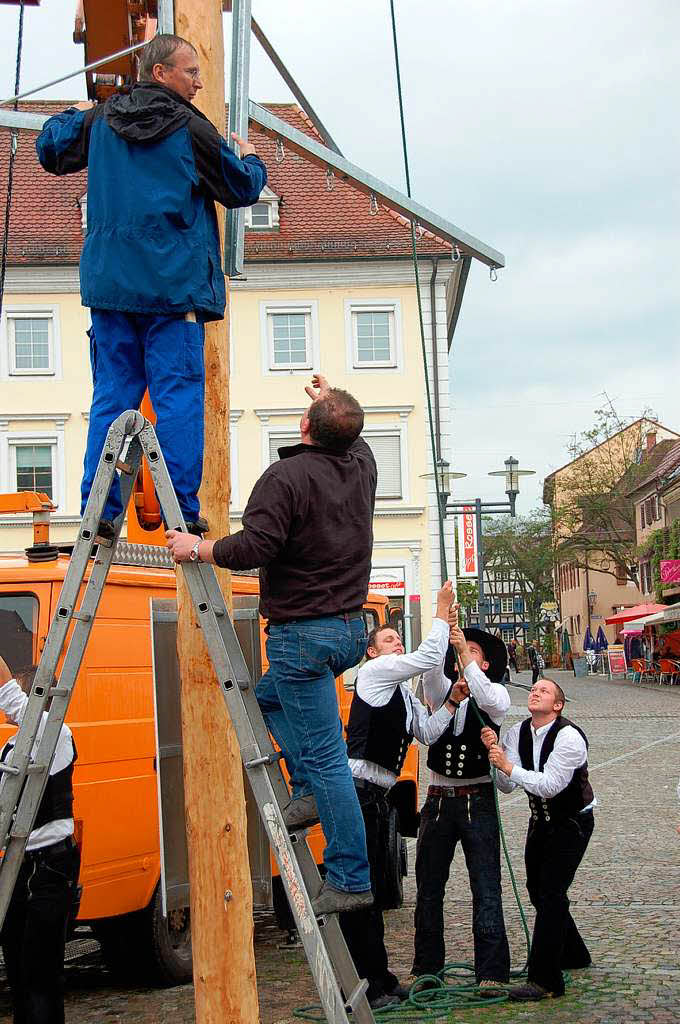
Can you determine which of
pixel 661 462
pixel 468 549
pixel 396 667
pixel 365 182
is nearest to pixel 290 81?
pixel 365 182

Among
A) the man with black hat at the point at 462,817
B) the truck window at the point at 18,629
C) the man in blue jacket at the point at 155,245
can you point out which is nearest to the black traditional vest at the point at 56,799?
the truck window at the point at 18,629

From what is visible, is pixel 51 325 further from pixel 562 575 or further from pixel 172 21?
pixel 562 575

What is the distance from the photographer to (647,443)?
266 feet

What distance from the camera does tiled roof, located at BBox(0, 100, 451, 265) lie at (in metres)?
40.1

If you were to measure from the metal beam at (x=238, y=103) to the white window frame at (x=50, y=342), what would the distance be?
112 ft

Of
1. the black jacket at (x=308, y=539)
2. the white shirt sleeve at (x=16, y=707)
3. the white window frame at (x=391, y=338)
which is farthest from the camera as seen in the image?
the white window frame at (x=391, y=338)

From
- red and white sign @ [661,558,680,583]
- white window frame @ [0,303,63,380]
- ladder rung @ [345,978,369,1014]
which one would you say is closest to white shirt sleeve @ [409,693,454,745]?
ladder rung @ [345,978,369,1014]

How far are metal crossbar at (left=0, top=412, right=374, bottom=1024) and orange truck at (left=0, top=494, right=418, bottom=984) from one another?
9.46ft

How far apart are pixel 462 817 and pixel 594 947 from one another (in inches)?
69.4

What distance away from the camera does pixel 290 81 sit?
27.2 feet

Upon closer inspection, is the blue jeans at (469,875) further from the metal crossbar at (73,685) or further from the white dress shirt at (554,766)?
the metal crossbar at (73,685)

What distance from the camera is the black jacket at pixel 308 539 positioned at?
15.8 feet

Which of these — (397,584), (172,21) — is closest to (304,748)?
(172,21)

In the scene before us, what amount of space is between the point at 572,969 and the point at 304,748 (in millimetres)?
4426
